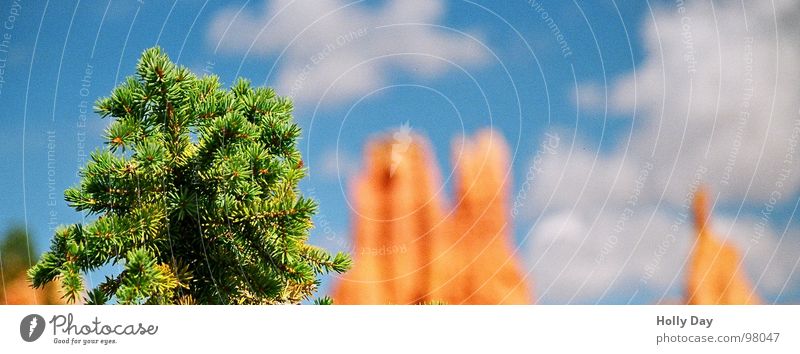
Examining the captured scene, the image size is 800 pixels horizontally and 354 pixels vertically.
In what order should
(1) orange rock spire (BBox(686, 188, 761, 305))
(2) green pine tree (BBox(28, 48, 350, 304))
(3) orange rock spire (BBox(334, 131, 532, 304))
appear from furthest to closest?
(3) orange rock spire (BBox(334, 131, 532, 304)), (1) orange rock spire (BBox(686, 188, 761, 305)), (2) green pine tree (BBox(28, 48, 350, 304))

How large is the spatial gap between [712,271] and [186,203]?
3.88ft

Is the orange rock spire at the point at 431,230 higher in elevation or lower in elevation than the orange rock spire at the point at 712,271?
higher

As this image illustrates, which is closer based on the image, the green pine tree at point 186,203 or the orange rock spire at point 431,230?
the green pine tree at point 186,203

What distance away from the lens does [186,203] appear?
3.65 ft

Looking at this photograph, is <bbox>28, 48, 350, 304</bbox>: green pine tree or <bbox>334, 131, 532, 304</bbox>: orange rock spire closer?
<bbox>28, 48, 350, 304</bbox>: green pine tree

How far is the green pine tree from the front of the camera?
3.46 feet

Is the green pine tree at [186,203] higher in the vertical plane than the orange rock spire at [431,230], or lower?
lower

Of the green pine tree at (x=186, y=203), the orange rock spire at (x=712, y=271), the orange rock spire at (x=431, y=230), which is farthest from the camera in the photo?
the orange rock spire at (x=431, y=230)

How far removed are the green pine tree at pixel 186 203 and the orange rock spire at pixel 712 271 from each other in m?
0.82

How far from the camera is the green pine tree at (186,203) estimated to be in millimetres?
1054

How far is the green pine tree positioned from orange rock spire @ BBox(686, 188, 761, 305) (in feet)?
2.69

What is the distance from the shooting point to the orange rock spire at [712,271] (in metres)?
1.55

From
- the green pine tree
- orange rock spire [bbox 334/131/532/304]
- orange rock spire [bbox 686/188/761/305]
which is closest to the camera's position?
the green pine tree

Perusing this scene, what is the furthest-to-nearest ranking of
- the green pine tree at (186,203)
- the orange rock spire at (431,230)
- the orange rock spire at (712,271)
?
the orange rock spire at (431,230)
the orange rock spire at (712,271)
the green pine tree at (186,203)
